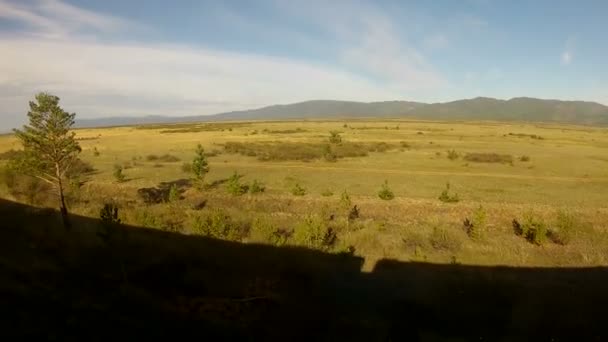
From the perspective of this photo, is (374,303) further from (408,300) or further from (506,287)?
(506,287)

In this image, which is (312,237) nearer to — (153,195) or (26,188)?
(153,195)

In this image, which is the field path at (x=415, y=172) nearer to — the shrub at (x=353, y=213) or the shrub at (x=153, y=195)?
the shrub at (x=153, y=195)

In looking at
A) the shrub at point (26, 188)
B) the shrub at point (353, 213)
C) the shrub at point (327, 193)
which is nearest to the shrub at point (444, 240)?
→ the shrub at point (353, 213)

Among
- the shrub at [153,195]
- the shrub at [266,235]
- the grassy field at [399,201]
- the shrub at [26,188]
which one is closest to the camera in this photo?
the shrub at [266,235]

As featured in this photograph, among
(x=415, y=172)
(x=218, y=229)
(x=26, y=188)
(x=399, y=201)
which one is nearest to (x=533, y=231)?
(x=399, y=201)

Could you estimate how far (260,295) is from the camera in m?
14.0

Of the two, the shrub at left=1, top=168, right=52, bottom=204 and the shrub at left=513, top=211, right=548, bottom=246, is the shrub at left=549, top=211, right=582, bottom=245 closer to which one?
the shrub at left=513, top=211, right=548, bottom=246

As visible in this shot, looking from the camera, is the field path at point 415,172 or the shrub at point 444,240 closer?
the shrub at point 444,240

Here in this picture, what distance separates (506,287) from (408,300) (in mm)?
4017

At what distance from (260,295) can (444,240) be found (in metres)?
11.9

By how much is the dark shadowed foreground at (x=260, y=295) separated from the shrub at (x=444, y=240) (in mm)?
2469

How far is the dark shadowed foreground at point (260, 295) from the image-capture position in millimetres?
9797

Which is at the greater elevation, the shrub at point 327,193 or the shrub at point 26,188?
the shrub at point 26,188

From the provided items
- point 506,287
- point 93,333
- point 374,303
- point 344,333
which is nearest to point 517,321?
point 506,287
